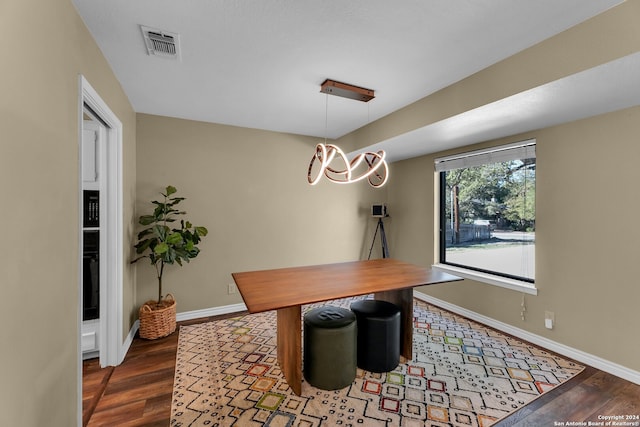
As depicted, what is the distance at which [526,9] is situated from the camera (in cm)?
162

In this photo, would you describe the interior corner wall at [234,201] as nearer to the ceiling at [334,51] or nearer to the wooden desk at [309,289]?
the ceiling at [334,51]

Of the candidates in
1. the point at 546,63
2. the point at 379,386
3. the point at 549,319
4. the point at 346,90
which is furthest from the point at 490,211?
the point at 379,386

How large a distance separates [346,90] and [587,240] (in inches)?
103

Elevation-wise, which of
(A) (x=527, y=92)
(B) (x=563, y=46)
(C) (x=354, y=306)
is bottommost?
(C) (x=354, y=306)

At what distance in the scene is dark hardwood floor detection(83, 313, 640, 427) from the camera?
190 centimetres

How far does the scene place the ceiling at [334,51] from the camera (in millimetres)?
1639

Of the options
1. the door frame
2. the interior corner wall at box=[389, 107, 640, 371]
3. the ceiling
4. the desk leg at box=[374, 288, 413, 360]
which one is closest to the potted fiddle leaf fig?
the door frame

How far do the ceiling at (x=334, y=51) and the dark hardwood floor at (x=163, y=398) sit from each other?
2.24 meters

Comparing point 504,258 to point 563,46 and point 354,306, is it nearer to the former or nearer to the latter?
point 354,306

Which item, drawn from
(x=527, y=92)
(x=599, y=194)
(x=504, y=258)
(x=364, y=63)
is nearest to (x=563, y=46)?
(x=527, y=92)

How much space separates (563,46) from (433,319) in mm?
3004

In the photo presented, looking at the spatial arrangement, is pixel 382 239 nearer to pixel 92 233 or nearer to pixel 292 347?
pixel 292 347

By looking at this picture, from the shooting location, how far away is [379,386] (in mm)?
2248

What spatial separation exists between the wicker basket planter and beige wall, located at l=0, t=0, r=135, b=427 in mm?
1430
